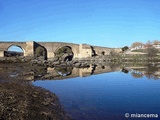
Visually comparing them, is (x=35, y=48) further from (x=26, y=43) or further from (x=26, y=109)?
(x=26, y=109)

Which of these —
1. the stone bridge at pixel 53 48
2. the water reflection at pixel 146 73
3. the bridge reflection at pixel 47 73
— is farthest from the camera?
the stone bridge at pixel 53 48

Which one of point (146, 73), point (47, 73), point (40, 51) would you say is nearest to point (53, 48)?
point (40, 51)

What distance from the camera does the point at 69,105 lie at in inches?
438

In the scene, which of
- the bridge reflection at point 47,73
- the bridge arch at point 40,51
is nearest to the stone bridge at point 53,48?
the bridge arch at point 40,51

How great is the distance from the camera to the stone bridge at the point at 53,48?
84.2 metres

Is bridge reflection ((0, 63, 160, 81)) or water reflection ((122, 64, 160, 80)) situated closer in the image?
bridge reflection ((0, 63, 160, 81))

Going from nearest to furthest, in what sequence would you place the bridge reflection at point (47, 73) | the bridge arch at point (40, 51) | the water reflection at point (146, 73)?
the bridge reflection at point (47, 73) → the water reflection at point (146, 73) → the bridge arch at point (40, 51)

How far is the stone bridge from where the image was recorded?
84.2 metres

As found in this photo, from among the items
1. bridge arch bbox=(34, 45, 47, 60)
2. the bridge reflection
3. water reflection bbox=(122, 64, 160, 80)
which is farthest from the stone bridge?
water reflection bbox=(122, 64, 160, 80)

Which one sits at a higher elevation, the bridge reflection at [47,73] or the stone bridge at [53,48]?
the stone bridge at [53,48]

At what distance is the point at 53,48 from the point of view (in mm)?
94250

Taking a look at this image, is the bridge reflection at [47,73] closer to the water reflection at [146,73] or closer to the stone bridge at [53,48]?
the water reflection at [146,73]

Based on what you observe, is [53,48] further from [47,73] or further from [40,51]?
[47,73]

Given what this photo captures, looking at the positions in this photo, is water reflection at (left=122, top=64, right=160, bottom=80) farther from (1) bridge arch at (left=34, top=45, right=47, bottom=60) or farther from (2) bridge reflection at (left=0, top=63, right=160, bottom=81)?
(1) bridge arch at (left=34, top=45, right=47, bottom=60)
